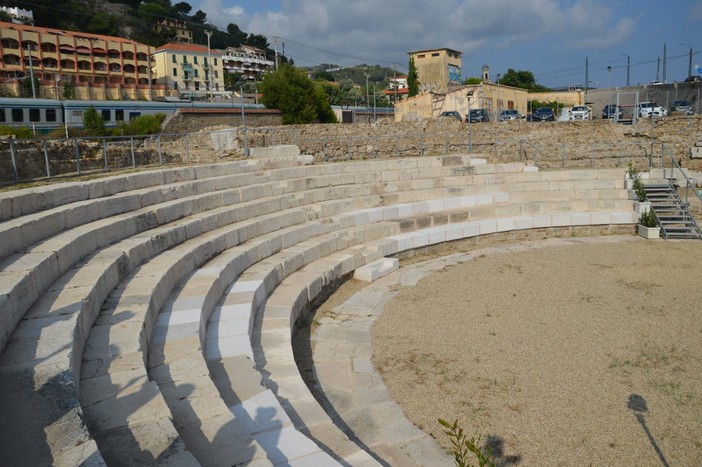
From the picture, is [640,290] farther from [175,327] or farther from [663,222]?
[175,327]

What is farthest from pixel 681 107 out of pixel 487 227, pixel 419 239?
pixel 419 239

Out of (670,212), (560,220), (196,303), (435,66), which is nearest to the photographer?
(196,303)

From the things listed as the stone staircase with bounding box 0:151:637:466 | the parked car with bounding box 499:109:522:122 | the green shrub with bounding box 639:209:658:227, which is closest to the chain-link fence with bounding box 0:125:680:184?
the stone staircase with bounding box 0:151:637:466

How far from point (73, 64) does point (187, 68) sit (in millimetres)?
15169

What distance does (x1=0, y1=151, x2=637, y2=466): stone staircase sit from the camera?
3193 mm

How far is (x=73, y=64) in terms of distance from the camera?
57906mm

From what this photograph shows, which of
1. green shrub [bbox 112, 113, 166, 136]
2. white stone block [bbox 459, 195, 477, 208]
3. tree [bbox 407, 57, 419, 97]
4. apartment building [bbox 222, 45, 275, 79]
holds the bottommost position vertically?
white stone block [bbox 459, 195, 477, 208]

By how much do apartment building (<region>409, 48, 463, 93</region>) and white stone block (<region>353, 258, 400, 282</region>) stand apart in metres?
63.0

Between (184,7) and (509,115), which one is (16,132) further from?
(184,7)

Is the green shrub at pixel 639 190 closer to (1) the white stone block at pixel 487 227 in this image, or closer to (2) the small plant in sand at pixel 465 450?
(1) the white stone block at pixel 487 227

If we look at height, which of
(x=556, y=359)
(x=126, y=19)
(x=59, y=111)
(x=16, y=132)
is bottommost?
(x=556, y=359)

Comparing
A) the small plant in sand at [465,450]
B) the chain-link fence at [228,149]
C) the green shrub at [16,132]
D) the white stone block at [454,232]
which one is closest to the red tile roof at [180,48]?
the chain-link fence at [228,149]

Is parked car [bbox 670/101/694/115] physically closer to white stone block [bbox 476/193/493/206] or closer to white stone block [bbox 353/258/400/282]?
white stone block [bbox 476/193/493/206]

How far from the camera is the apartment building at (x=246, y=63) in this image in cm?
8912
